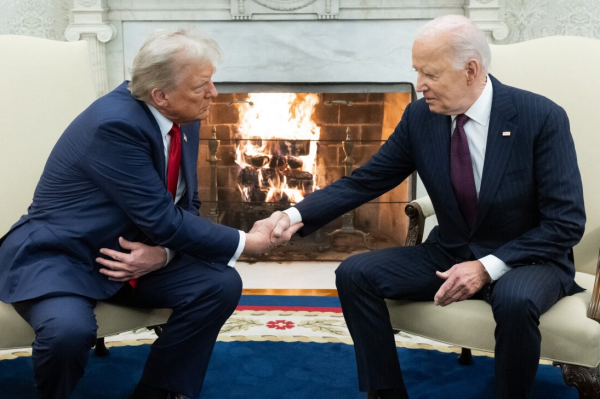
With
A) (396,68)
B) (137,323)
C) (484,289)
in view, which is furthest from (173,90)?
(396,68)

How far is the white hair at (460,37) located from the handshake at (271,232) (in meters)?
0.70

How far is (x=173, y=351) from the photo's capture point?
2113 millimetres

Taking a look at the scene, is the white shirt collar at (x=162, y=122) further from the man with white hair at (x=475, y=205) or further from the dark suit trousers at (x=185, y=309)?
the man with white hair at (x=475, y=205)

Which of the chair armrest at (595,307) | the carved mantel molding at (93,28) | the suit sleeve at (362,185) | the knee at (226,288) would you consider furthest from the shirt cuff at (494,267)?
the carved mantel molding at (93,28)

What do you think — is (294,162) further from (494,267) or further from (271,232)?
(494,267)

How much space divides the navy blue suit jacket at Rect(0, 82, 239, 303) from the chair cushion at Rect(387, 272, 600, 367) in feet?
1.96

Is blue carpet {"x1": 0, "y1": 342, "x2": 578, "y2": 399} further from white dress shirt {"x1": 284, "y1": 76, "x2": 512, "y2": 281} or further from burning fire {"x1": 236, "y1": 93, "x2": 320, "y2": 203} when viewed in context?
burning fire {"x1": 236, "y1": 93, "x2": 320, "y2": 203}

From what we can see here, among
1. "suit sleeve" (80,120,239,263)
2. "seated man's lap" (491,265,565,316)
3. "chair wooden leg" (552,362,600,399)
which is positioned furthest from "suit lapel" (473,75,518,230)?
"suit sleeve" (80,120,239,263)

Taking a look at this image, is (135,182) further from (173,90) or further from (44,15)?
(44,15)

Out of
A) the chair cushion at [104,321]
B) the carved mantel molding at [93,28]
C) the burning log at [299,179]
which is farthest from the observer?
the burning log at [299,179]

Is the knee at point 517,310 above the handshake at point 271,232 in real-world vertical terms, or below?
below

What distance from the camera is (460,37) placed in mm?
2062

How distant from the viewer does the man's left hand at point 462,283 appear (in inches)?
78.0

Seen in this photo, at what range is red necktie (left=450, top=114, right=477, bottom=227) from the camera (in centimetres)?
213
